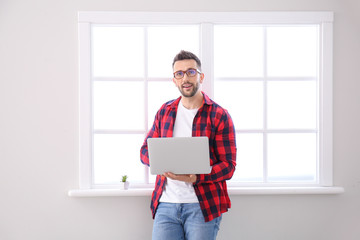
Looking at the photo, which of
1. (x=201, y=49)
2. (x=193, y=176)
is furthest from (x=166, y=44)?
(x=193, y=176)

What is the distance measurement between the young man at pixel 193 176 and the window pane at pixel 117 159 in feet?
1.46

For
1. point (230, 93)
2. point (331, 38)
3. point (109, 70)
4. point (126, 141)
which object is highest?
point (331, 38)

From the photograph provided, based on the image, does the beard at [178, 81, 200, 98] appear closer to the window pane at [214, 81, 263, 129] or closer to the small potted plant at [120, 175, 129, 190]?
the window pane at [214, 81, 263, 129]

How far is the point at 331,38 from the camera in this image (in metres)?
2.35

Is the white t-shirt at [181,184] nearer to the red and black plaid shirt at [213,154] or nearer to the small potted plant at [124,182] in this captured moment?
the red and black plaid shirt at [213,154]

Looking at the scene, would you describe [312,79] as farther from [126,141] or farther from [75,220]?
[75,220]

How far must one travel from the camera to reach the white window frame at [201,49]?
90.6 inches

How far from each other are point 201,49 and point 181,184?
1.10 m

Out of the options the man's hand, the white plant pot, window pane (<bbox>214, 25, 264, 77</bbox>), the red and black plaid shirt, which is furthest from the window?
the man's hand

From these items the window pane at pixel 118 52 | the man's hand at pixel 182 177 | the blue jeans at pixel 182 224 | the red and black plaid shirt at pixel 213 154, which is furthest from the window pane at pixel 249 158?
the window pane at pixel 118 52

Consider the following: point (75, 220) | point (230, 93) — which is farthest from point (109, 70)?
point (75, 220)

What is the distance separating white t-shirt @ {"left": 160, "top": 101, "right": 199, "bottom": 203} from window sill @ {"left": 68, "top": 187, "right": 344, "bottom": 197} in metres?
0.40

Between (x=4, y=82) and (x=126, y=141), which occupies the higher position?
(x=4, y=82)

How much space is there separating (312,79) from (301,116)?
0.32 m
